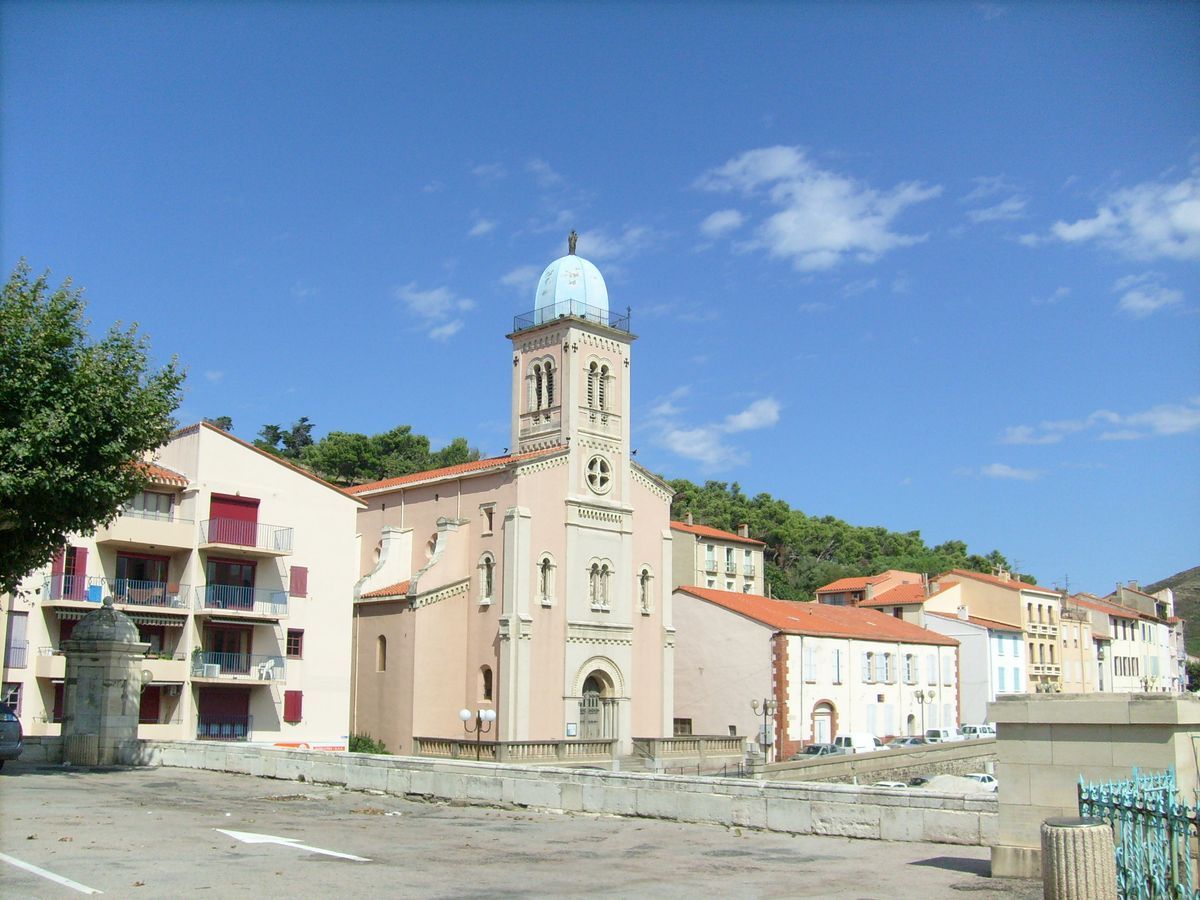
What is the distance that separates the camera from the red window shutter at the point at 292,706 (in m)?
44.7

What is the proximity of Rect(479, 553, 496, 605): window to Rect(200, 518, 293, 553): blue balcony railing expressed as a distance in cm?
937

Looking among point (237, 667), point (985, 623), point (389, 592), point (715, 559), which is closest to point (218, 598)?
point (237, 667)

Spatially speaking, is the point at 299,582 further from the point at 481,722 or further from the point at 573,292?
the point at 573,292

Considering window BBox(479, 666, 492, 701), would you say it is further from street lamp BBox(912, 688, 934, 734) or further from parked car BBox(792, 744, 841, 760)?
street lamp BBox(912, 688, 934, 734)

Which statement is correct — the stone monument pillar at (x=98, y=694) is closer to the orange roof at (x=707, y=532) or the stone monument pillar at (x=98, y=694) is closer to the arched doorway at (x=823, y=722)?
the arched doorway at (x=823, y=722)

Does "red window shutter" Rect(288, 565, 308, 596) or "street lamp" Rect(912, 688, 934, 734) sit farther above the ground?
"red window shutter" Rect(288, 565, 308, 596)

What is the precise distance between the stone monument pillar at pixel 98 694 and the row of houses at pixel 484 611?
9482mm

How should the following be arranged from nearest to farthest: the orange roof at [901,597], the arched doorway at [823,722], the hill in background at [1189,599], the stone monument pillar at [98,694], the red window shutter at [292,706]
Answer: the stone monument pillar at [98,694]
the red window shutter at [292,706]
the arched doorway at [823,722]
the orange roof at [901,597]
the hill in background at [1189,599]

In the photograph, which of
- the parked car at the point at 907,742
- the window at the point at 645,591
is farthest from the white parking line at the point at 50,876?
the parked car at the point at 907,742

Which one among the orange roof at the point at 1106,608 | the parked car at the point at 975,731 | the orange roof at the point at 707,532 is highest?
the orange roof at the point at 707,532

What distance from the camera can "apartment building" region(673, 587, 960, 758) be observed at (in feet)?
183

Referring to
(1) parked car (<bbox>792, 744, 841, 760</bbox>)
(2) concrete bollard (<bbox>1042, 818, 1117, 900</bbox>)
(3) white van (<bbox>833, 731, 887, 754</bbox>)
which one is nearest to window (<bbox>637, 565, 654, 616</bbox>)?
(1) parked car (<bbox>792, 744, 841, 760</bbox>)

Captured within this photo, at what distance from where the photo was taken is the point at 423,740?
4678 cm

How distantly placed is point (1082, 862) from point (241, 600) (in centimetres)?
3872
